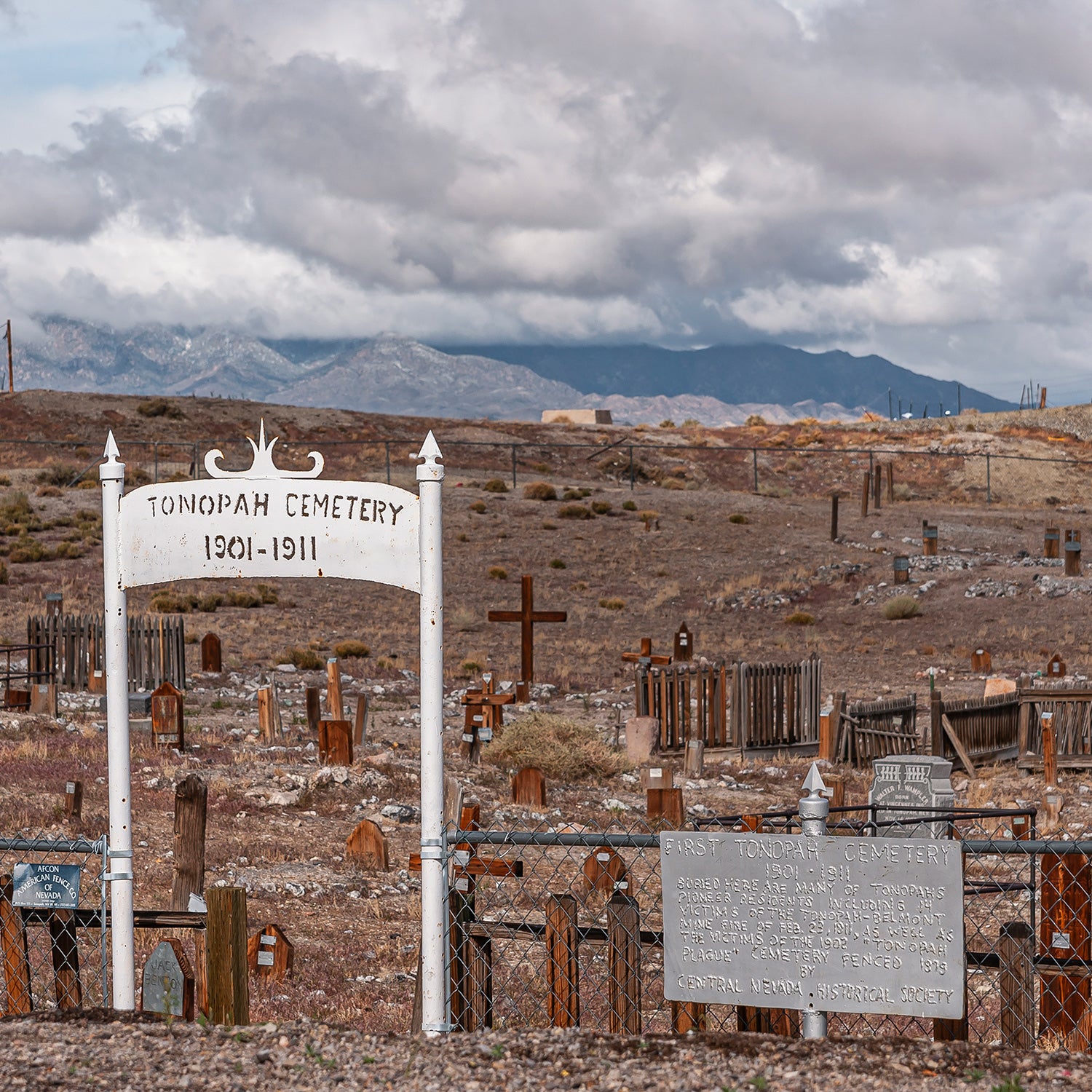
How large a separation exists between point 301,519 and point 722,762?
1202cm

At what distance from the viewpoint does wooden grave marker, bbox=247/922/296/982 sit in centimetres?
674

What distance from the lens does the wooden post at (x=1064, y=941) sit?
4820 mm

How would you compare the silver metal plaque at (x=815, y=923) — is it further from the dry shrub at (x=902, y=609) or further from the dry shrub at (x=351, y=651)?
the dry shrub at (x=902, y=609)

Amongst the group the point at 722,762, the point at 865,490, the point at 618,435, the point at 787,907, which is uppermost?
the point at 618,435

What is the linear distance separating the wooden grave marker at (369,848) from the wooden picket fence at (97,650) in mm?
11435

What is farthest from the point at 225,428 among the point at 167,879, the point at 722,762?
the point at 167,879

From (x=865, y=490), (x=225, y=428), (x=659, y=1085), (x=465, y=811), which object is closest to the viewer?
(x=659, y=1085)

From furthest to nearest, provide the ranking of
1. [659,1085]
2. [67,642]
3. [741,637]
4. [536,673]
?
1. [741,637]
2. [536,673]
3. [67,642]
4. [659,1085]

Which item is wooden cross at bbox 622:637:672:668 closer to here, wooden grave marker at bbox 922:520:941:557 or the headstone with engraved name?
the headstone with engraved name

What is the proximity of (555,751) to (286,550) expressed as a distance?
10040 millimetres

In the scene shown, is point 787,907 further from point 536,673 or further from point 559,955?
point 536,673

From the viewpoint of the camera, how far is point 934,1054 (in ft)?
14.4

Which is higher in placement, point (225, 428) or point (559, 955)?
point (225, 428)

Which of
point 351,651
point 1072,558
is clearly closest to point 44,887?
point 351,651
